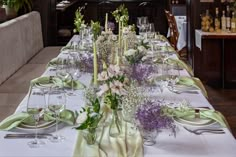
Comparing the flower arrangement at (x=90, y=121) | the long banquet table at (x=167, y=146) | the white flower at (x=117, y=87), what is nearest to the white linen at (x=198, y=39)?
the long banquet table at (x=167, y=146)

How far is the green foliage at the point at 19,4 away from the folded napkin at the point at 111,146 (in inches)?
174

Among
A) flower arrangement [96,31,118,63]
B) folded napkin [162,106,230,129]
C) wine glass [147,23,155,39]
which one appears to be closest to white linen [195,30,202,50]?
wine glass [147,23,155,39]

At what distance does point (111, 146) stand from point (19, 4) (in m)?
4.79

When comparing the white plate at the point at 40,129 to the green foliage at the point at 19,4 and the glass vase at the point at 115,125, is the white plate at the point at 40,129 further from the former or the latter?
the green foliage at the point at 19,4

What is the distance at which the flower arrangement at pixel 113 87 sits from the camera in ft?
5.36

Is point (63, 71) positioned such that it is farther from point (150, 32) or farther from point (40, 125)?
point (150, 32)

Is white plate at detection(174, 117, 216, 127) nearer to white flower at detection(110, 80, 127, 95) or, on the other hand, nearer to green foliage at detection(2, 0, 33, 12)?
white flower at detection(110, 80, 127, 95)

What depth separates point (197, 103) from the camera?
2.21m

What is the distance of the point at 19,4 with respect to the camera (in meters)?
6.00

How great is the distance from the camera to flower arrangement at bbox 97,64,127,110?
1635mm

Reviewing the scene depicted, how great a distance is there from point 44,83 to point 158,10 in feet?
24.4

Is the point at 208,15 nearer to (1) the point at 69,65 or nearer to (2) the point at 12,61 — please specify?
(2) the point at 12,61

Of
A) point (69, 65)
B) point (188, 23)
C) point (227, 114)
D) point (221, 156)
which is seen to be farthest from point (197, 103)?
point (188, 23)

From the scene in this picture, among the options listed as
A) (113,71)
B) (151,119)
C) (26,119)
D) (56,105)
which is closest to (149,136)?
(151,119)
